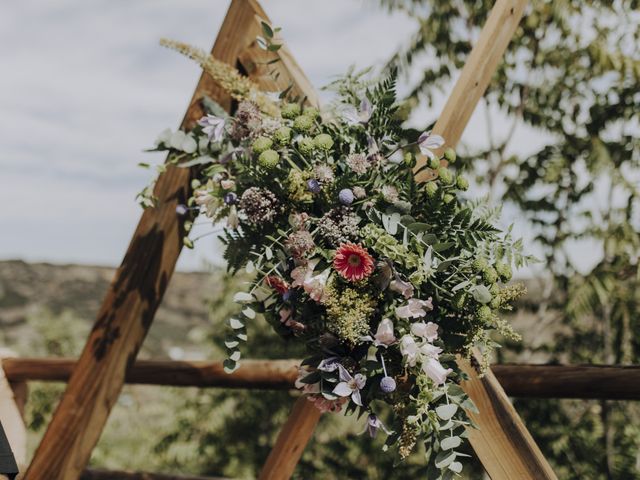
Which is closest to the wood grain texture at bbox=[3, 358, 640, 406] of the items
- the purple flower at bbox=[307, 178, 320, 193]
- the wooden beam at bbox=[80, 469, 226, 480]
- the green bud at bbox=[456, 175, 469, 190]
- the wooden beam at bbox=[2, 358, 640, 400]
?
the wooden beam at bbox=[2, 358, 640, 400]

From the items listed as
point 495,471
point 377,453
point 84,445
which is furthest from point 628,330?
point 84,445

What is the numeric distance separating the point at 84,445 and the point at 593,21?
2.48 metres

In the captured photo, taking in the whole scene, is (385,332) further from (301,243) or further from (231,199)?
(231,199)

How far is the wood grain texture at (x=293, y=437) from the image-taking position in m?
1.74

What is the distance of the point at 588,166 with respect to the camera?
276 cm

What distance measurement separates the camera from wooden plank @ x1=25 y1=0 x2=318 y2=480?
1912 millimetres

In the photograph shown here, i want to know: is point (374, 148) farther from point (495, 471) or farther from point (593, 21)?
point (593, 21)

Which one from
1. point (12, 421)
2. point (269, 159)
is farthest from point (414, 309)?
point (12, 421)

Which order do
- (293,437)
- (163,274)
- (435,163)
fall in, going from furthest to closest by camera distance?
(163,274)
(293,437)
(435,163)

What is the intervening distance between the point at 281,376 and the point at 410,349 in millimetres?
962

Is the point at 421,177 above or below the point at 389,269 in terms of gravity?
above

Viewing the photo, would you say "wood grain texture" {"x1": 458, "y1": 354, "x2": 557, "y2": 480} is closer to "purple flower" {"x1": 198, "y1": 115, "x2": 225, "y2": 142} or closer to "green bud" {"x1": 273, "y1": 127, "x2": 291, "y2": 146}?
"green bud" {"x1": 273, "y1": 127, "x2": 291, "y2": 146}

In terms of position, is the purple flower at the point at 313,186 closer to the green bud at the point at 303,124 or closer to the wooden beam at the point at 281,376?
the green bud at the point at 303,124

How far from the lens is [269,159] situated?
4.42 ft
